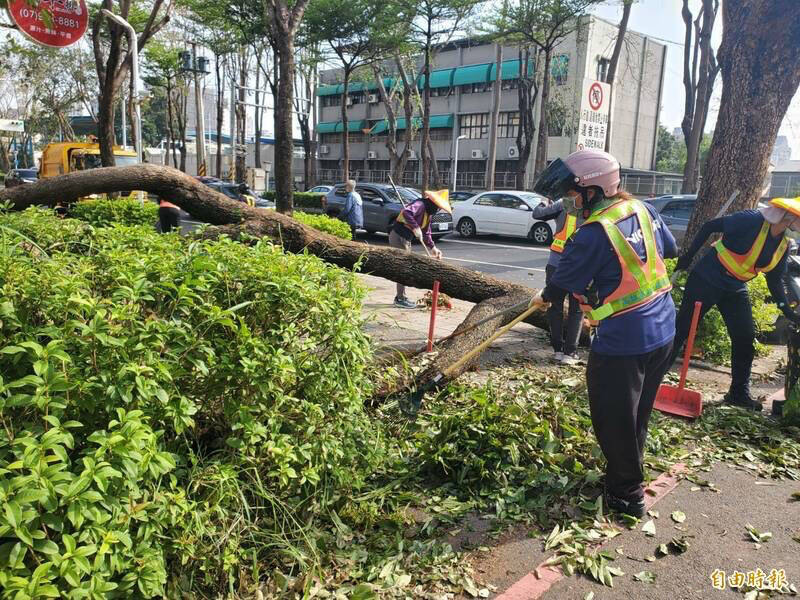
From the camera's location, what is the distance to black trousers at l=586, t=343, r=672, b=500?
10.7 feet

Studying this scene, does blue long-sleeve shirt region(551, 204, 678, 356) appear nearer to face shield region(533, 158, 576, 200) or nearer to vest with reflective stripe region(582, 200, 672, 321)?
vest with reflective stripe region(582, 200, 672, 321)

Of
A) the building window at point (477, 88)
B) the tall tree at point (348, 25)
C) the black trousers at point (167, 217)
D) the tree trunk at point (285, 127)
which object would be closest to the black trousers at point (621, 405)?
the black trousers at point (167, 217)

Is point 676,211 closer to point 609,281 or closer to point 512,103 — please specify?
point 609,281

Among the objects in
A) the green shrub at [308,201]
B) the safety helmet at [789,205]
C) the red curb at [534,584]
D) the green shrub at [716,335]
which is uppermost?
the safety helmet at [789,205]

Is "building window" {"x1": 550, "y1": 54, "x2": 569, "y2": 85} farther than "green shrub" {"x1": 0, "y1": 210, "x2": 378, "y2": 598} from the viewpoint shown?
Yes

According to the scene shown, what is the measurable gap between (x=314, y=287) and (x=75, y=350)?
3.49ft

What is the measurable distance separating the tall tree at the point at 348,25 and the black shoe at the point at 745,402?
900 inches

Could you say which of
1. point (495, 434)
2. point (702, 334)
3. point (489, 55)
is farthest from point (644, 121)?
point (495, 434)

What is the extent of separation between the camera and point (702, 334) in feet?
21.4

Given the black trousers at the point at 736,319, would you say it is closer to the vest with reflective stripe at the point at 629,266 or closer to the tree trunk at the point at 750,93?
the vest with reflective stripe at the point at 629,266

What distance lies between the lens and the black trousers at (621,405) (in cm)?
327

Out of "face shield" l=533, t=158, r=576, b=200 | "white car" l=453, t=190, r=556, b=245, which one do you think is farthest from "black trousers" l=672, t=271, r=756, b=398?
"white car" l=453, t=190, r=556, b=245

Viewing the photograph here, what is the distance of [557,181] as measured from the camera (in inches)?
142

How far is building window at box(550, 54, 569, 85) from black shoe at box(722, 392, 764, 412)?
1418 inches
